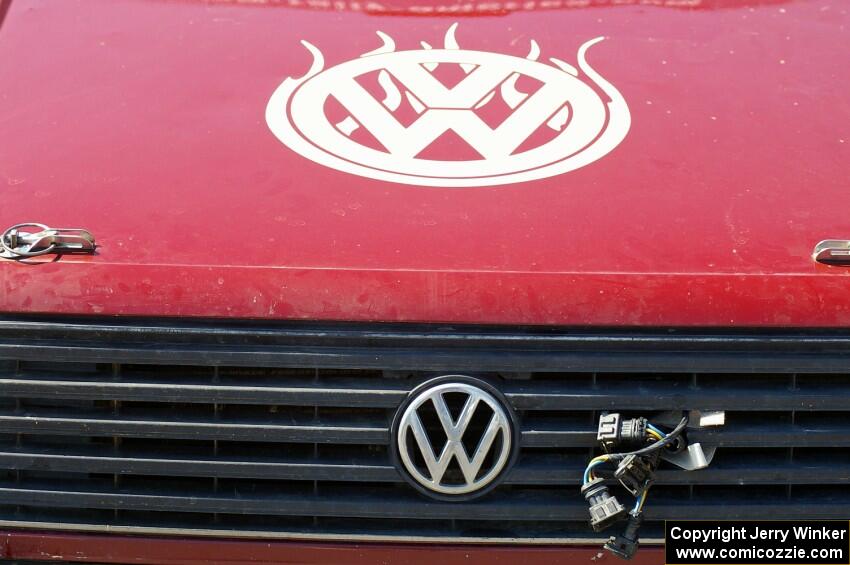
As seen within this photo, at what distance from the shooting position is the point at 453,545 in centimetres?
252

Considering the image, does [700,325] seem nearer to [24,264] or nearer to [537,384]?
[537,384]

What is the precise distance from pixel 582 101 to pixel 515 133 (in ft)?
0.71

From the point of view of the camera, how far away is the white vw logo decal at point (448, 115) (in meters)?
2.63

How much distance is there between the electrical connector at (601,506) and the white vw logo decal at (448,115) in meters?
0.77

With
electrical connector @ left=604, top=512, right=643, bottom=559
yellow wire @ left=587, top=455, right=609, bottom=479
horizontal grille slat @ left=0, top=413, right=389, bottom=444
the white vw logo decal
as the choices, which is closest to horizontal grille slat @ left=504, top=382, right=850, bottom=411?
yellow wire @ left=587, top=455, right=609, bottom=479

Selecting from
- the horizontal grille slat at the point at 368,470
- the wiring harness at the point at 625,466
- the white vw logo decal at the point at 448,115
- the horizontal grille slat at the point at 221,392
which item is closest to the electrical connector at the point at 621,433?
the wiring harness at the point at 625,466

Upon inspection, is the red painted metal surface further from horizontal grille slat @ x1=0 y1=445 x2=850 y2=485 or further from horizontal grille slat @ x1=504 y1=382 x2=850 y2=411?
horizontal grille slat @ x1=504 y1=382 x2=850 y2=411

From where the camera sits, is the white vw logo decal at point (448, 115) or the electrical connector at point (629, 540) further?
the white vw logo decal at point (448, 115)

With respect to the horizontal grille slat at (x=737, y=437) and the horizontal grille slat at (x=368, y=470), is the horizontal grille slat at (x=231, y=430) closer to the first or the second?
the horizontal grille slat at (x=368, y=470)

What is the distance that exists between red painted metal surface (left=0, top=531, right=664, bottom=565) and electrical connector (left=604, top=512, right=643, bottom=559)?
0.10 meters

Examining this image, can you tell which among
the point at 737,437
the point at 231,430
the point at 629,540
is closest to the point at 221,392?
the point at 231,430

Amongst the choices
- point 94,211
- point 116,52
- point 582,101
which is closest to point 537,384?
point 582,101

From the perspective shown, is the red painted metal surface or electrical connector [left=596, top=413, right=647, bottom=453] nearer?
electrical connector [left=596, top=413, right=647, bottom=453]

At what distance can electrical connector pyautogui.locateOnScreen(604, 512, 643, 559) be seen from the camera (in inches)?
94.8
